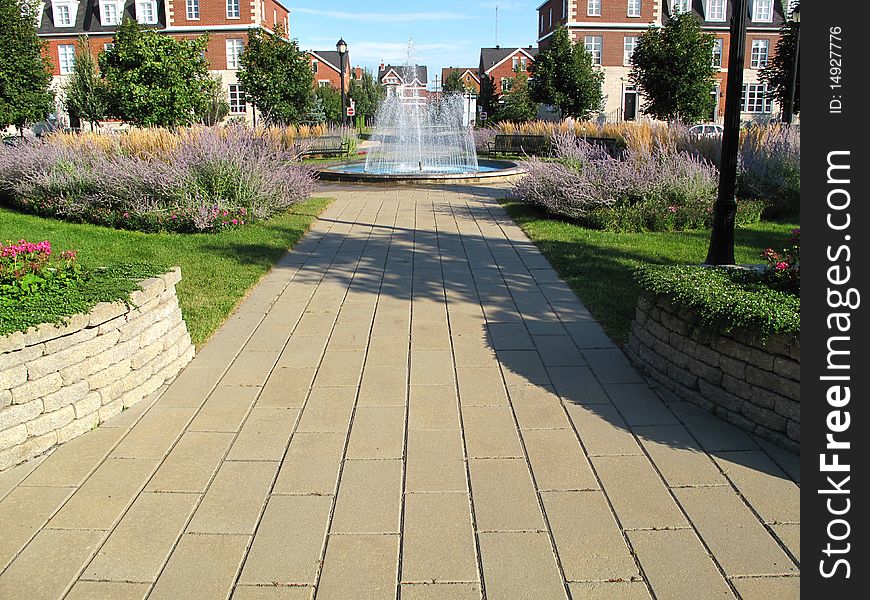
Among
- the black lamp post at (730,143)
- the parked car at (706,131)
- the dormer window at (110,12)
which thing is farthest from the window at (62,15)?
the black lamp post at (730,143)

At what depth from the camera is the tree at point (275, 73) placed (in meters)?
31.0

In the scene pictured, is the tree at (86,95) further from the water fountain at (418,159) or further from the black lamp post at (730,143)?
the black lamp post at (730,143)

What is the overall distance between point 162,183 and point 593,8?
161ft

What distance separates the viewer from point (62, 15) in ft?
176

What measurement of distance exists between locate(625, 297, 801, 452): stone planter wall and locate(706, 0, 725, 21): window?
5682cm

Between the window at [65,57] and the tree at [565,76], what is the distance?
36.9 m

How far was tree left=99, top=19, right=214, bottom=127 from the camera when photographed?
1875cm

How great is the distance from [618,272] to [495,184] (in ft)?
35.9

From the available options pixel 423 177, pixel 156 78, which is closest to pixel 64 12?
pixel 156 78

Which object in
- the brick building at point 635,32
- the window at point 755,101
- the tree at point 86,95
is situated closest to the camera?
the tree at point 86,95

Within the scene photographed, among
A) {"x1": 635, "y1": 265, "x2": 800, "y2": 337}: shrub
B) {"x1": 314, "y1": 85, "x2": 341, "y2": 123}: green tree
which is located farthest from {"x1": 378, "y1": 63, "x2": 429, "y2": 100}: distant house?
{"x1": 635, "y1": 265, "x2": 800, "y2": 337}: shrub

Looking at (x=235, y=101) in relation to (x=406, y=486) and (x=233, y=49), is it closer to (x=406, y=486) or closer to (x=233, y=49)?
(x=233, y=49)

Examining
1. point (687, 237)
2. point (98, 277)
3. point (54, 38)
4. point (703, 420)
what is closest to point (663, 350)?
point (703, 420)

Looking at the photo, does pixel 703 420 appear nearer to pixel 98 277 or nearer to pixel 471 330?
pixel 471 330
